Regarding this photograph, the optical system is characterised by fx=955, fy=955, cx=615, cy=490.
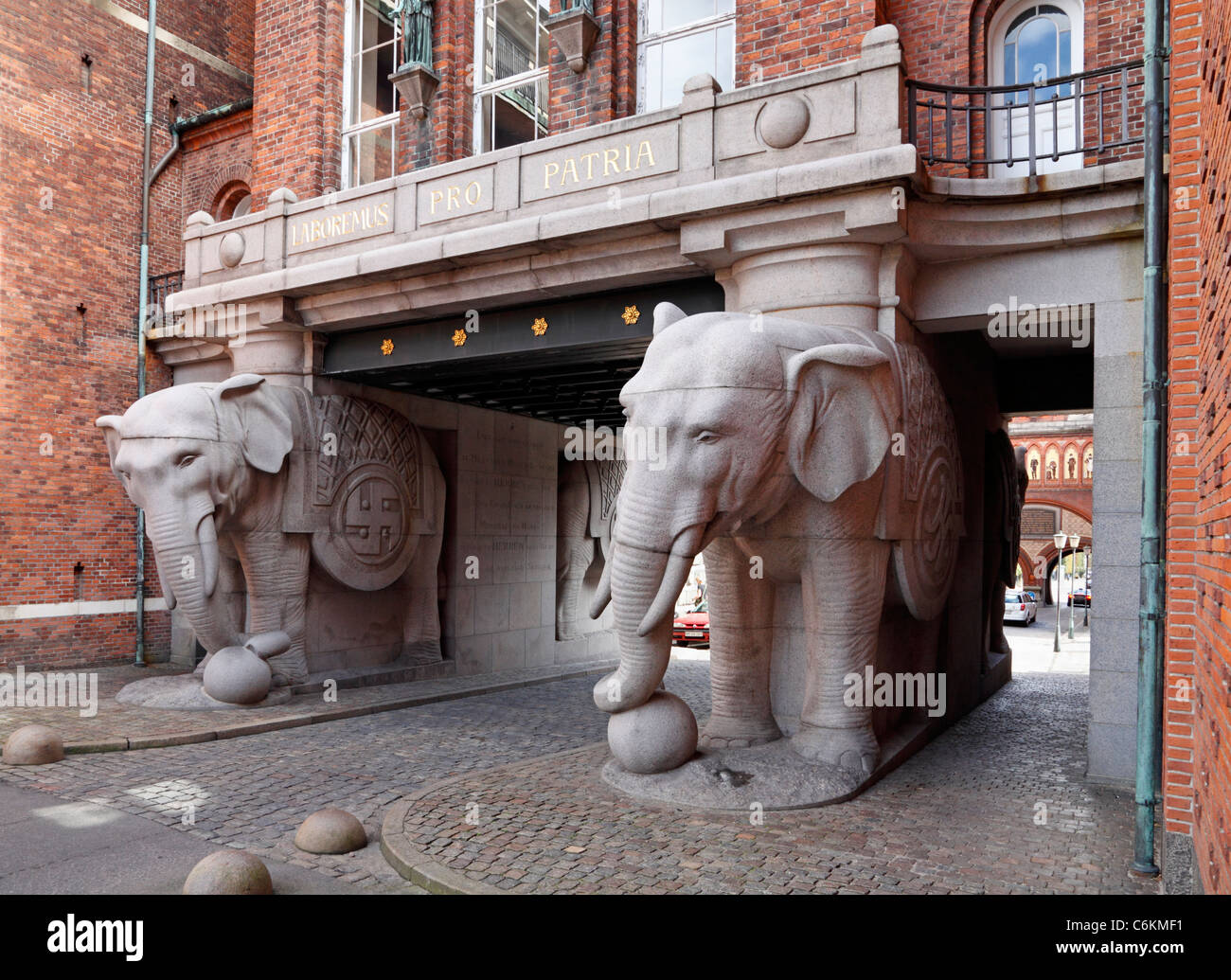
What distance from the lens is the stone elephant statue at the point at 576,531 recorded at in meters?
17.3

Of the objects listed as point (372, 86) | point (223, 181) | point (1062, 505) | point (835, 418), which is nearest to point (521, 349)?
point (835, 418)

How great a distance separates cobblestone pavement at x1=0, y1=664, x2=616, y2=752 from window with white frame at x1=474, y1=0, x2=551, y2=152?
751cm

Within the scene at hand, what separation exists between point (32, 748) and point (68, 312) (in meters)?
8.84

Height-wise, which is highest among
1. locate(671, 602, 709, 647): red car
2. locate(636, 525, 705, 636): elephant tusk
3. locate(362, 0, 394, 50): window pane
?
locate(362, 0, 394, 50): window pane

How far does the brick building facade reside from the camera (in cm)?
1003

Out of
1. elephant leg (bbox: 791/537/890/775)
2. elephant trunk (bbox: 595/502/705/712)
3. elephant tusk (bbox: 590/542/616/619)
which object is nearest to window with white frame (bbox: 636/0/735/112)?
elephant leg (bbox: 791/537/890/775)

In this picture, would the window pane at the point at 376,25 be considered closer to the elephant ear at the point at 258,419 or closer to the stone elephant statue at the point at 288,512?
the stone elephant statue at the point at 288,512

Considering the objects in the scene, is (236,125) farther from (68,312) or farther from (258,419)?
(258,419)

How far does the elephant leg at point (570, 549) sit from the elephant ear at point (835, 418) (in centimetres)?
1047

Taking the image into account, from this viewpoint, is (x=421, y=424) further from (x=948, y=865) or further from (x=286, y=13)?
(x=948, y=865)

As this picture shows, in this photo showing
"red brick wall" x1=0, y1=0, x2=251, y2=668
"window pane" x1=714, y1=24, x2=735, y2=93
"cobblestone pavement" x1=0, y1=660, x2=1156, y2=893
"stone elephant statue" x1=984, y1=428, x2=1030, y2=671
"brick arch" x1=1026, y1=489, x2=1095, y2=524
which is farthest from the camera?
"brick arch" x1=1026, y1=489, x2=1095, y2=524

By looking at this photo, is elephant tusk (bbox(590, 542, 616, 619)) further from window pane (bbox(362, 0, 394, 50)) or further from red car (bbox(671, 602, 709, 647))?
red car (bbox(671, 602, 709, 647))

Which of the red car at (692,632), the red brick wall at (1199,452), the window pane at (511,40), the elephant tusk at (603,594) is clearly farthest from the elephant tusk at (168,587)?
the red car at (692,632)

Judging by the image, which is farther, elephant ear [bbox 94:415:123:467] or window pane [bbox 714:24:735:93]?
window pane [bbox 714:24:735:93]
